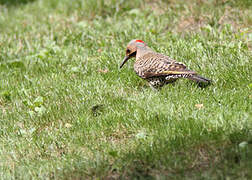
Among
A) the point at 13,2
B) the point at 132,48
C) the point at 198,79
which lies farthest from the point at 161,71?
the point at 13,2

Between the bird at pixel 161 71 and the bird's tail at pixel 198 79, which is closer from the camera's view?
the bird's tail at pixel 198 79

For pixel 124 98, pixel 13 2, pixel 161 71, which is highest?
pixel 161 71

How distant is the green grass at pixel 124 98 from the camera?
13.7 feet

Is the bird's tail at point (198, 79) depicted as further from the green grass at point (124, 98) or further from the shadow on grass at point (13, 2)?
the shadow on grass at point (13, 2)

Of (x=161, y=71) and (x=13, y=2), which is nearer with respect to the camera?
(x=161, y=71)

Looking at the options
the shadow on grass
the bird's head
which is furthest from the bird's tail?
the shadow on grass

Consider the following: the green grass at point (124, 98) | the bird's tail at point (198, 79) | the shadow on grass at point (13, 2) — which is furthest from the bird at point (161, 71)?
the shadow on grass at point (13, 2)

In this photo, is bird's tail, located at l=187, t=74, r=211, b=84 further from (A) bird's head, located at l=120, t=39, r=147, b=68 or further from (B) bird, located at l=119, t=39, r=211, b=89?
(A) bird's head, located at l=120, t=39, r=147, b=68

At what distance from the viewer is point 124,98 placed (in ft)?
18.6

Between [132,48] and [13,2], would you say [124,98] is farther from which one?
[13,2]

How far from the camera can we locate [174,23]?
8445 mm

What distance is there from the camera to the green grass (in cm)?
417

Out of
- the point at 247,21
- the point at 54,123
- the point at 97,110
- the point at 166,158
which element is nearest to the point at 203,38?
the point at 247,21

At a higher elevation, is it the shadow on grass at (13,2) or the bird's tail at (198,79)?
the bird's tail at (198,79)
